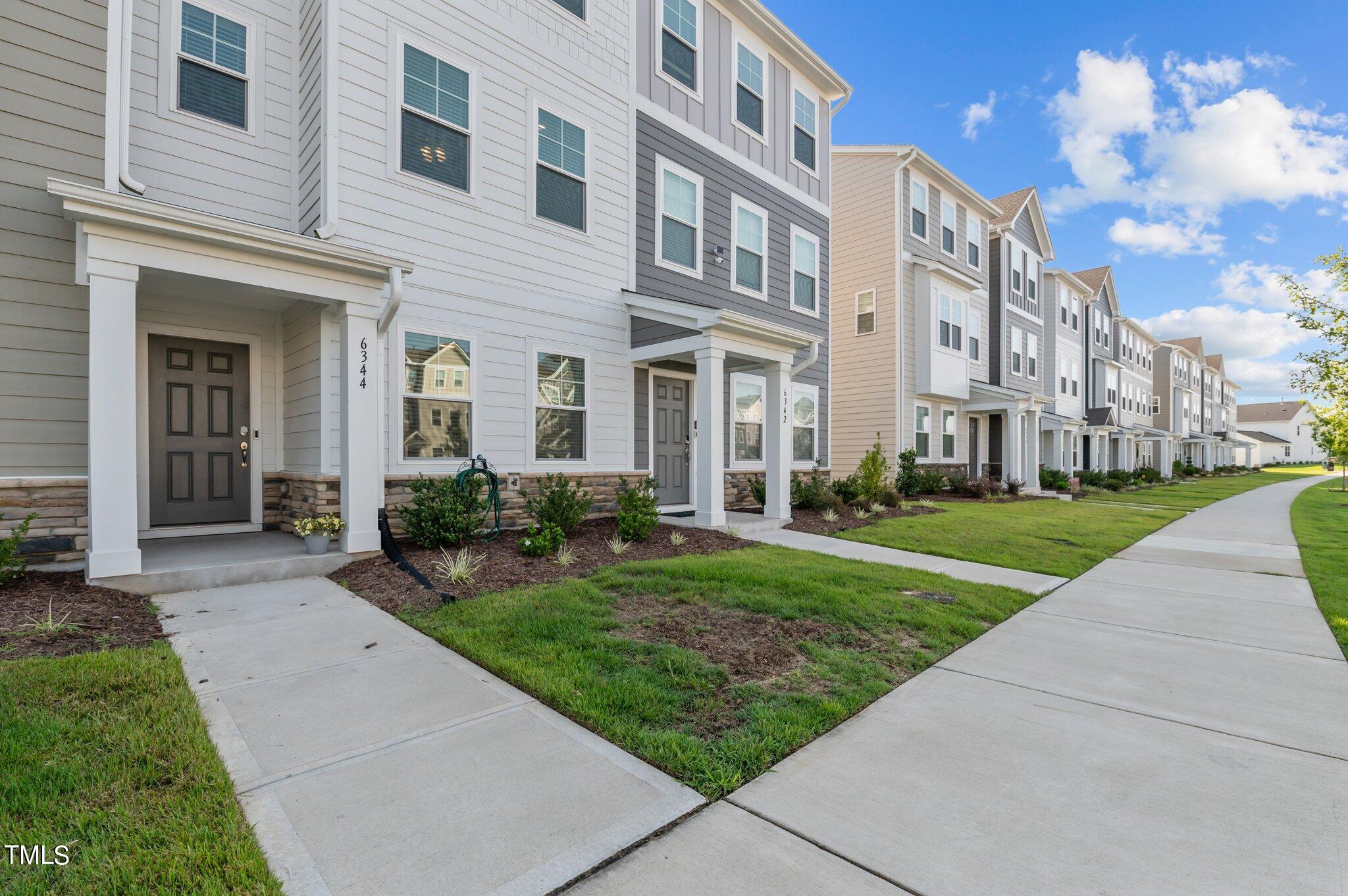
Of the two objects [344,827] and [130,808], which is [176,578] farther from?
[344,827]

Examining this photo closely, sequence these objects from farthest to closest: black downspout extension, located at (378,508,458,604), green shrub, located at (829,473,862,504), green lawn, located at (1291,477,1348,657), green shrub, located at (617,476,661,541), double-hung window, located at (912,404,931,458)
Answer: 1. double-hung window, located at (912,404,931,458)
2. green shrub, located at (829,473,862,504)
3. green shrub, located at (617,476,661,541)
4. black downspout extension, located at (378,508,458,604)
5. green lawn, located at (1291,477,1348,657)

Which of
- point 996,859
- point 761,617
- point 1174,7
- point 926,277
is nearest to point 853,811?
point 996,859

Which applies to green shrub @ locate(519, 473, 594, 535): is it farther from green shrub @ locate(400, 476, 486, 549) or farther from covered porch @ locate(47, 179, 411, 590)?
covered porch @ locate(47, 179, 411, 590)

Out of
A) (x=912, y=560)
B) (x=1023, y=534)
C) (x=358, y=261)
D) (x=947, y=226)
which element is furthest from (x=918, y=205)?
(x=358, y=261)

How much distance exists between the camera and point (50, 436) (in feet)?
16.9

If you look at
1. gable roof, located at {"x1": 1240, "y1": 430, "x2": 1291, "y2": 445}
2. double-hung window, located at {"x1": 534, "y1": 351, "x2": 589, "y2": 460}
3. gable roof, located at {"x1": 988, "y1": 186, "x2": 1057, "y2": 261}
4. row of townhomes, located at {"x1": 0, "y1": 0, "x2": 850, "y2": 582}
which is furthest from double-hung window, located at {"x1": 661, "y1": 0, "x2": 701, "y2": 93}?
gable roof, located at {"x1": 1240, "y1": 430, "x2": 1291, "y2": 445}

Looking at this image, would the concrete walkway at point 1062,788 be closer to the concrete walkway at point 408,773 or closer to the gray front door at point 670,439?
the concrete walkway at point 408,773

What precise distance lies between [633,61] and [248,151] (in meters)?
5.36

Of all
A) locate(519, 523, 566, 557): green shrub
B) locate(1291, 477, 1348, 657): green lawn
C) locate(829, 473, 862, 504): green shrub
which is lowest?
locate(1291, 477, 1348, 657): green lawn

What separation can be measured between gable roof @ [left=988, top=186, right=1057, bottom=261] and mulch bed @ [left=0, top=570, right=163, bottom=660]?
22.1 metres

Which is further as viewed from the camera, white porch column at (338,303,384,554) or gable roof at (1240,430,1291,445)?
gable roof at (1240,430,1291,445)

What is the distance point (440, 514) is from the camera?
246 inches

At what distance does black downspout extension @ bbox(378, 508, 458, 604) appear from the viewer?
505 centimetres

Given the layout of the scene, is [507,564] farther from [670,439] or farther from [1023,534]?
[1023,534]
